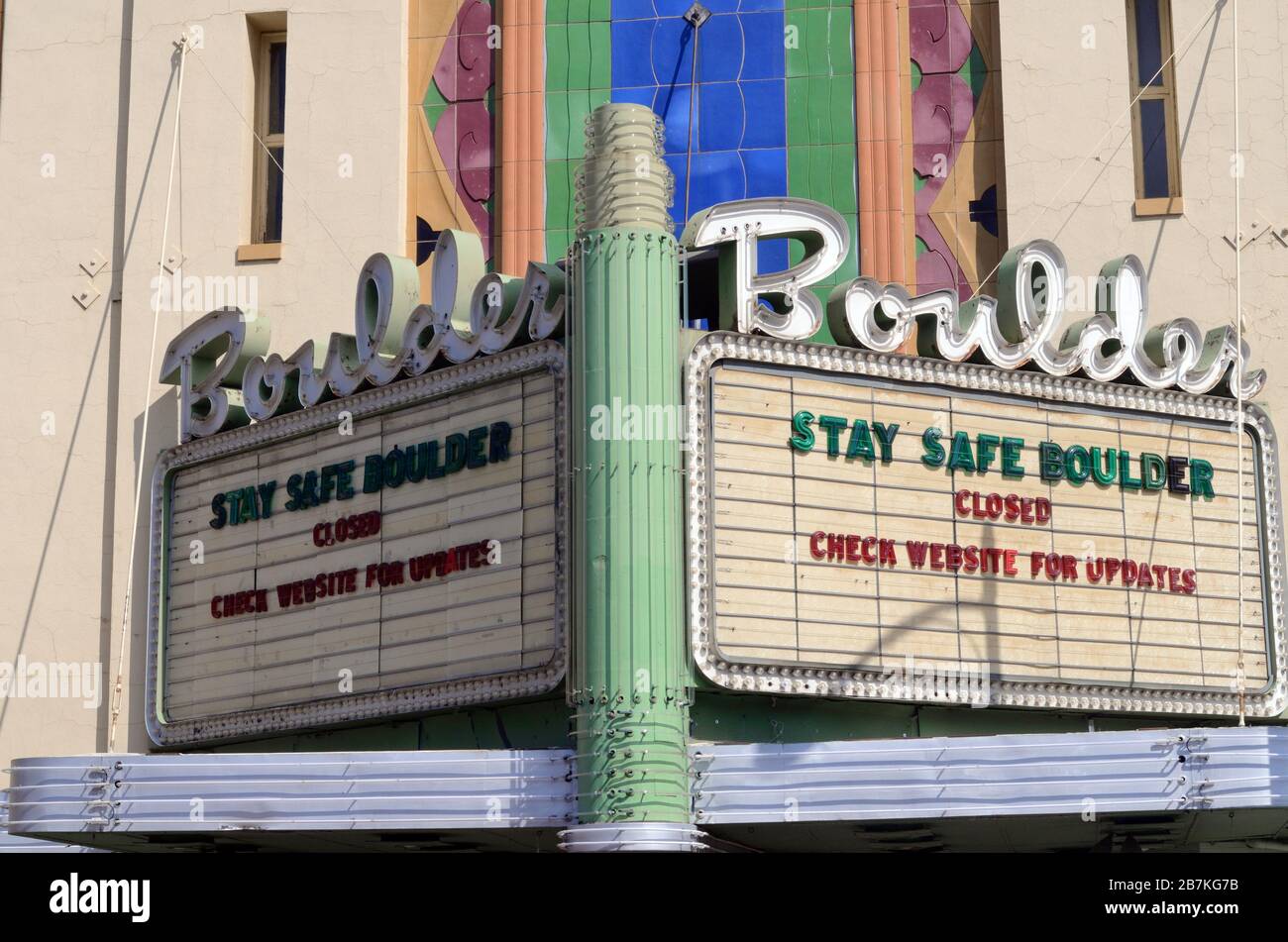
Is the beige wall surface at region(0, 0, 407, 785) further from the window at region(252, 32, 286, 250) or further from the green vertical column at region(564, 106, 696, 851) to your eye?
the green vertical column at region(564, 106, 696, 851)

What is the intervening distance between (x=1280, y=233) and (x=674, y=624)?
10909mm

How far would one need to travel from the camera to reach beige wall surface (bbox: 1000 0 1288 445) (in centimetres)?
2409

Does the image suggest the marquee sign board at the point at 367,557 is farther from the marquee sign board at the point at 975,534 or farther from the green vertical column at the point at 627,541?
the marquee sign board at the point at 975,534

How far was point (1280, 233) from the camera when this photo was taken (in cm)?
2419

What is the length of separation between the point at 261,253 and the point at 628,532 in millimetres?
10052

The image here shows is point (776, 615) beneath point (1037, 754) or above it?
above

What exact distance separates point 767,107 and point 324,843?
35.9 ft

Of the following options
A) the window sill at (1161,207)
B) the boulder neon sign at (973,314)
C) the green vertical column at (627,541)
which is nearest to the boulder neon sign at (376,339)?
the green vertical column at (627,541)
